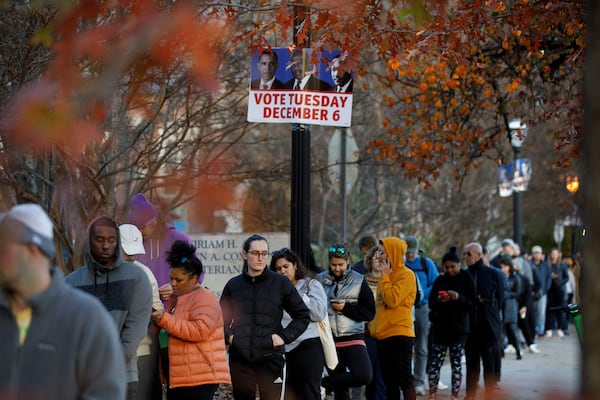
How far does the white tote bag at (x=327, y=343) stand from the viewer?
37.0ft

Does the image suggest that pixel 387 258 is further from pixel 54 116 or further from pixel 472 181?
pixel 472 181

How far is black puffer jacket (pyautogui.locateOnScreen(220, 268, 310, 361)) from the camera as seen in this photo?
33.5 feet

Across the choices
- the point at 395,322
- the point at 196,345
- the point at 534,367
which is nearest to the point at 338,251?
the point at 395,322

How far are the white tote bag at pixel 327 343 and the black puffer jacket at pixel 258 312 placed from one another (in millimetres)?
864

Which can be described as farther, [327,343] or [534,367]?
[534,367]

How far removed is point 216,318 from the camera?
941 cm

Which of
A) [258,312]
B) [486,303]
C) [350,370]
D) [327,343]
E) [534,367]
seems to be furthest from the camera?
[534,367]

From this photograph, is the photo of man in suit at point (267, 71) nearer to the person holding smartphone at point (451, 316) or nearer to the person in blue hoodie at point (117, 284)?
the person in blue hoodie at point (117, 284)

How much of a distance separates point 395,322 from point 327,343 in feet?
4.91

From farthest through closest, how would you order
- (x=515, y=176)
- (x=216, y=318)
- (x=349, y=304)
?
(x=515, y=176) → (x=349, y=304) → (x=216, y=318)

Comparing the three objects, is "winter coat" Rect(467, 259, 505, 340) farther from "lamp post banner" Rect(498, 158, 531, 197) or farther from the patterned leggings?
"lamp post banner" Rect(498, 158, 531, 197)

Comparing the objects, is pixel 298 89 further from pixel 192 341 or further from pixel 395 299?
pixel 192 341

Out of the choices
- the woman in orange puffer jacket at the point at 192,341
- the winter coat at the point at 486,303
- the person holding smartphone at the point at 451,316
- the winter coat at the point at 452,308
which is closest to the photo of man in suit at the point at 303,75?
the woman in orange puffer jacket at the point at 192,341

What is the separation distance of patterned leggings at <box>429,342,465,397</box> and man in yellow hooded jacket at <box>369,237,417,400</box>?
5.93 feet
